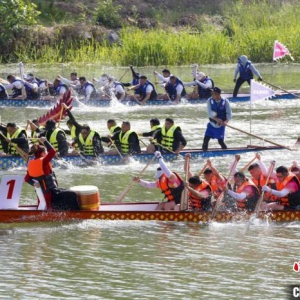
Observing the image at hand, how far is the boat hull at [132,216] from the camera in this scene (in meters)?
16.8

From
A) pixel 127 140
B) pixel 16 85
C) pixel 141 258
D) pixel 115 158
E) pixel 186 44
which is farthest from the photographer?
pixel 186 44

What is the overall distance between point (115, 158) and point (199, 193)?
580 centimetres

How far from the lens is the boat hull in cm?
1683

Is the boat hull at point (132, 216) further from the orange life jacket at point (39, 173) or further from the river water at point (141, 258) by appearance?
the orange life jacket at point (39, 173)

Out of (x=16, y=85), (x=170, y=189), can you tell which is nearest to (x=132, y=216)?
(x=170, y=189)

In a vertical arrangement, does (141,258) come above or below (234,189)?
below

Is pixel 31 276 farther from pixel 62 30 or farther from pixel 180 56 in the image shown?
pixel 62 30

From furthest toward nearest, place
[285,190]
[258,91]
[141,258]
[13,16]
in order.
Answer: [13,16], [258,91], [285,190], [141,258]

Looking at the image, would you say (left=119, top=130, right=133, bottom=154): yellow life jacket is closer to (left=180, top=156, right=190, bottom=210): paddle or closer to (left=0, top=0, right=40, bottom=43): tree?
(left=180, top=156, right=190, bottom=210): paddle

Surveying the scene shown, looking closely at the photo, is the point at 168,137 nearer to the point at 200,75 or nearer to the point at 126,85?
the point at 200,75

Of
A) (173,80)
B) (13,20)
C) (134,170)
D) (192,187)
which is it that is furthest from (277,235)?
(13,20)

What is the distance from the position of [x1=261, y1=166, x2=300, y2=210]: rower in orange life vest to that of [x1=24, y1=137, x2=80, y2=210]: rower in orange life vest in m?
3.51

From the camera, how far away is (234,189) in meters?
17.2

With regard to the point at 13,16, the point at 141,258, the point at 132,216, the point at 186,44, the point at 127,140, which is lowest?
the point at 141,258
